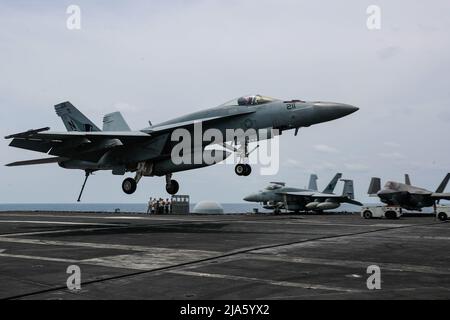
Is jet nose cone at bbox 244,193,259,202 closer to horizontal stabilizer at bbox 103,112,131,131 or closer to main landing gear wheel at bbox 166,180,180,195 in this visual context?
horizontal stabilizer at bbox 103,112,131,131

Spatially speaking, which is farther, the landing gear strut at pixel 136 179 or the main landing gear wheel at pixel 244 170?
the landing gear strut at pixel 136 179

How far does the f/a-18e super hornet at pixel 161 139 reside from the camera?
20500 millimetres

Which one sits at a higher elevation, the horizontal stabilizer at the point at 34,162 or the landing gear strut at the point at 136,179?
the horizontal stabilizer at the point at 34,162

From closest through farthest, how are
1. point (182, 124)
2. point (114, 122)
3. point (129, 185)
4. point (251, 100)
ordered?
point (251, 100) → point (182, 124) → point (129, 185) → point (114, 122)

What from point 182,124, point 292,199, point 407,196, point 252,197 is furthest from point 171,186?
point 292,199

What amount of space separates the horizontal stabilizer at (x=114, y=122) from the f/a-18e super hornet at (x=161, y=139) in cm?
504

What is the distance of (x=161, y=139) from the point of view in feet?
80.4

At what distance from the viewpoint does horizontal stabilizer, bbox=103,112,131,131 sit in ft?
104

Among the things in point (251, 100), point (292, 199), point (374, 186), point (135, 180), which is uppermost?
point (251, 100)

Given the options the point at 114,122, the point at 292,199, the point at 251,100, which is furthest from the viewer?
the point at 292,199

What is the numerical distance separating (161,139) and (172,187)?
186 inches

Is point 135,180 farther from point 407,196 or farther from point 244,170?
point 407,196

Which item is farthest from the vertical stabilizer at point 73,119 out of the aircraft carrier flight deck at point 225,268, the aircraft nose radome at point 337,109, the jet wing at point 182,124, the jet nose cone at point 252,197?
the jet nose cone at point 252,197

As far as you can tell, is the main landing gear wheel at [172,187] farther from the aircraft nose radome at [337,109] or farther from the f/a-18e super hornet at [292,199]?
the f/a-18e super hornet at [292,199]
